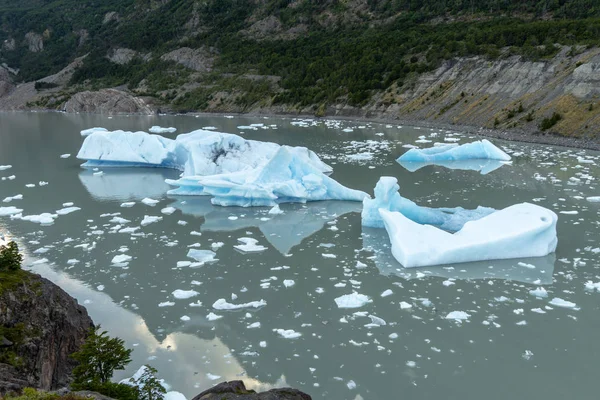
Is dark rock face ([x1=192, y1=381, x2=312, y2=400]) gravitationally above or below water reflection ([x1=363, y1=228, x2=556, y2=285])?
above

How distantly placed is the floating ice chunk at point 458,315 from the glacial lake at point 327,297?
81 mm

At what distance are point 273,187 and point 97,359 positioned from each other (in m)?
9.09

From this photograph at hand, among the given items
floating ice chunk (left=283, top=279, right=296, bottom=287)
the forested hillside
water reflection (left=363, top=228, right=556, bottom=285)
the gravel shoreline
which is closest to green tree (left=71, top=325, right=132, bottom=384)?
floating ice chunk (left=283, top=279, right=296, bottom=287)

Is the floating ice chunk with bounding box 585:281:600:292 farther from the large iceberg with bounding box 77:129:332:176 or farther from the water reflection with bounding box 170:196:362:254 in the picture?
the large iceberg with bounding box 77:129:332:176

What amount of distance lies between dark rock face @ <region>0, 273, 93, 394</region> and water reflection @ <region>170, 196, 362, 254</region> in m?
4.71

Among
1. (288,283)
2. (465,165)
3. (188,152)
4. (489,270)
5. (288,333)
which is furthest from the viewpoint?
(465,165)

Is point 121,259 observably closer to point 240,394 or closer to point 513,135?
point 240,394

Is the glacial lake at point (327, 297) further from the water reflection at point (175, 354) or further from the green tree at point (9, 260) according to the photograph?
the green tree at point (9, 260)

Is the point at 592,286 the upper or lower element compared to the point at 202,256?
upper

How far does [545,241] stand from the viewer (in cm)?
912

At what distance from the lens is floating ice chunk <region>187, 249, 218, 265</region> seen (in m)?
9.44

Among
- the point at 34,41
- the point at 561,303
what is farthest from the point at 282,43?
the point at 34,41

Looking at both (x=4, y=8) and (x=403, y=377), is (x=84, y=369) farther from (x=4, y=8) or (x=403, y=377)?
(x=4, y=8)

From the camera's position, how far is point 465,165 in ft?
62.0
